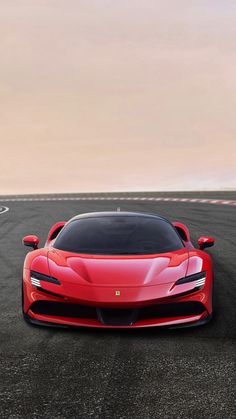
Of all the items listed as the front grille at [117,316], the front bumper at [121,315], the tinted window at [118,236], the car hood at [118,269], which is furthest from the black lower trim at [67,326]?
the tinted window at [118,236]

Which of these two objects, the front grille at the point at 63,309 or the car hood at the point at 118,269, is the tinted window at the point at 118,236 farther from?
the front grille at the point at 63,309

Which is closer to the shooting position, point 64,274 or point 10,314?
point 64,274

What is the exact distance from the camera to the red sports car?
538cm

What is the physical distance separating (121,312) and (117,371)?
2.92ft

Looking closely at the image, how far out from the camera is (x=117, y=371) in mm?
4551

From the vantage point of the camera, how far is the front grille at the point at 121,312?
5.36m

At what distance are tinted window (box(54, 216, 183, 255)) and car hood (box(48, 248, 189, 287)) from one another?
0.28 m

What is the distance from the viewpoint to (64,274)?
577cm

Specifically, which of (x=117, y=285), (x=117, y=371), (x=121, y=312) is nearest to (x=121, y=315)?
(x=121, y=312)

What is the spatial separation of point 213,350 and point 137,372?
0.87 metres

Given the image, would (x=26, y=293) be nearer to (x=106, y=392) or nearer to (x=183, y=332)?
(x=183, y=332)

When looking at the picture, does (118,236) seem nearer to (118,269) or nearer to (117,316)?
(118,269)

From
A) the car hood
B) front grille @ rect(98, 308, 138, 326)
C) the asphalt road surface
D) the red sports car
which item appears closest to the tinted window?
the red sports car

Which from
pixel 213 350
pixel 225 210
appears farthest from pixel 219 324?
pixel 225 210
